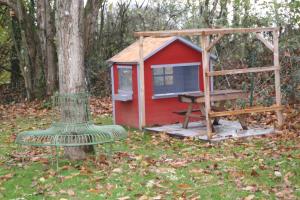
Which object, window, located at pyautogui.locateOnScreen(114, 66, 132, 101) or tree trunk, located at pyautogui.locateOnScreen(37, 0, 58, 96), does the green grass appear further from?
tree trunk, located at pyautogui.locateOnScreen(37, 0, 58, 96)

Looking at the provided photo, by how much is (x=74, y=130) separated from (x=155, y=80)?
15.2 ft

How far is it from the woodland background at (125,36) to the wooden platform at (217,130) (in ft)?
8.80

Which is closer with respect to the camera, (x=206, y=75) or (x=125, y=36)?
(x=206, y=75)

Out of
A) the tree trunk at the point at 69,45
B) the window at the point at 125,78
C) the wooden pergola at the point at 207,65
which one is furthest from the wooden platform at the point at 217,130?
the tree trunk at the point at 69,45

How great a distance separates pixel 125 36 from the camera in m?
22.0

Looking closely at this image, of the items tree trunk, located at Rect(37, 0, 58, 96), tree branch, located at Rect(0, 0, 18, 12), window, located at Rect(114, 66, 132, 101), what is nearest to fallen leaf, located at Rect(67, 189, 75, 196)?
window, located at Rect(114, 66, 132, 101)

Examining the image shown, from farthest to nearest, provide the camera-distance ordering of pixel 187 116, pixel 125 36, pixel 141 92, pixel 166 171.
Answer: pixel 125 36
pixel 141 92
pixel 187 116
pixel 166 171

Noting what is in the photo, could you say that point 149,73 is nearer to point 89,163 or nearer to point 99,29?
point 89,163

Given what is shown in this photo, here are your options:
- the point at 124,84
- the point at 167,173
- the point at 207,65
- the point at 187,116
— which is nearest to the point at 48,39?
the point at 124,84

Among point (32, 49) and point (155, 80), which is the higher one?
point (32, 49)

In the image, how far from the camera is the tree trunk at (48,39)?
18906mm

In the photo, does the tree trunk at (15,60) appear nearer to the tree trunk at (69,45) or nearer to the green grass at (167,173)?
the green grass at (167,173)

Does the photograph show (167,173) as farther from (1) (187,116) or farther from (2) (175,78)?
(2) (175,78)

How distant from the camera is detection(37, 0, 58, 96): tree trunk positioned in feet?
62.0
